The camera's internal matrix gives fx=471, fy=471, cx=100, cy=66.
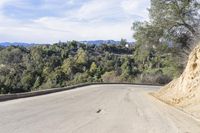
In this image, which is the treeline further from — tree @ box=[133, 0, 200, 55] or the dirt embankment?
the dirt embankment

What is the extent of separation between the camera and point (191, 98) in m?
27.5

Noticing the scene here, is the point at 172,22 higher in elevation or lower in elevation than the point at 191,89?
higher

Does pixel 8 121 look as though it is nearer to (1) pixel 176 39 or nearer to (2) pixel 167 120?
(2) pixel 167 120

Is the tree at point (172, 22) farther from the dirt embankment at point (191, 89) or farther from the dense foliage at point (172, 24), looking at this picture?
the dirt embankment at point (191, 89)

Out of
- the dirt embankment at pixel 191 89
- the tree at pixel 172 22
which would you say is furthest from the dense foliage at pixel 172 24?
the dirt embankment at pixel 191 89

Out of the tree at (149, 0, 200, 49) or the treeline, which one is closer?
the tree at (149, 0, 200, 49)

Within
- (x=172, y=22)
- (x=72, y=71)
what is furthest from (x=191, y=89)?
(x=72, y=71)

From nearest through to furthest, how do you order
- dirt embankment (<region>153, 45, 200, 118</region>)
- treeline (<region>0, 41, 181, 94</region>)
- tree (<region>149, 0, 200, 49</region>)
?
dirt embankment (<region>153, 45, 200, 118</region>), tree (<region>149, 0, 200, 49</region>), treeline (<region>0, 41, 181, 94</region>)

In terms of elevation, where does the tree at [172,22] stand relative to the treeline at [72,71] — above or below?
above

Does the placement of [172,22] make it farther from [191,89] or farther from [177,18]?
[191,89]

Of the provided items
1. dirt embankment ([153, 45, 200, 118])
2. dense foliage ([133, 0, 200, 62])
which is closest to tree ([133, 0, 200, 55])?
dense foliage ([133, 0, 200, 62])

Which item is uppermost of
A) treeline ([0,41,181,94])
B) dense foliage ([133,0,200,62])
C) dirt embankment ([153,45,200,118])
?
dense foliage ([133,0,200,62])

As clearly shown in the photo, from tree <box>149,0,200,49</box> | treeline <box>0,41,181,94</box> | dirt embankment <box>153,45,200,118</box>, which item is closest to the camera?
dirt embankment <box>153,45,200,118</box>

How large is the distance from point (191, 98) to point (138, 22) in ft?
86.7
